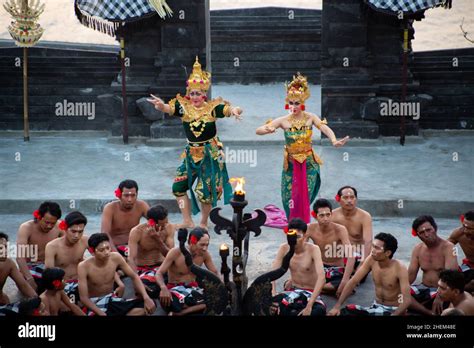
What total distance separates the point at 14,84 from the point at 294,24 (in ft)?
24.6

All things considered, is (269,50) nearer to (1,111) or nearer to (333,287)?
(1,111)

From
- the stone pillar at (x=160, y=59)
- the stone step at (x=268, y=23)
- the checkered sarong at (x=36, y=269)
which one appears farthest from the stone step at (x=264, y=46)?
the checkered sarong at (x=36, y=269)

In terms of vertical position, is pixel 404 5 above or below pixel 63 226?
above

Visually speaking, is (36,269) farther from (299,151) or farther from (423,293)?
(423,293)

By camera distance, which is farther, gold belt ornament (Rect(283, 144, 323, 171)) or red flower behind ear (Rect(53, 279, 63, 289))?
gold belt ornament (Rect(283, 144, 323, 171))

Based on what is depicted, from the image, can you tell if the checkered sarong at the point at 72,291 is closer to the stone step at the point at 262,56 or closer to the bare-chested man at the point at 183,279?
the bare-chested man at the point at 183,279

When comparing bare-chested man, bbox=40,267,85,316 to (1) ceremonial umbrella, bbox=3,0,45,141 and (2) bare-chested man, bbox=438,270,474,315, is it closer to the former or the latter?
(2) bare-chested man, bbox=438,270,474,315

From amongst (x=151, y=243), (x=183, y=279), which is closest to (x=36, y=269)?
(x=151, y=243)

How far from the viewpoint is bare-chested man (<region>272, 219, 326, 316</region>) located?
877 cm

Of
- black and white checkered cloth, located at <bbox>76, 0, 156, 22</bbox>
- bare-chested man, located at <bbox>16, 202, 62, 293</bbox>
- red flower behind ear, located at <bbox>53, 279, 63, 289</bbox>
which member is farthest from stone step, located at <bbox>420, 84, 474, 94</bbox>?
red flower behind ear, located at <bbox>53, 279, 63, 289</bbox>

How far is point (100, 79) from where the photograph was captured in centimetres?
1641

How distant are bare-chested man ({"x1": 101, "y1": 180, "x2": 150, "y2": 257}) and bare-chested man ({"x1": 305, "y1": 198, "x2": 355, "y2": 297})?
1892mm

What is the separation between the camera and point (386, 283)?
8812 mm

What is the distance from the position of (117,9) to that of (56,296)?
286 inches
